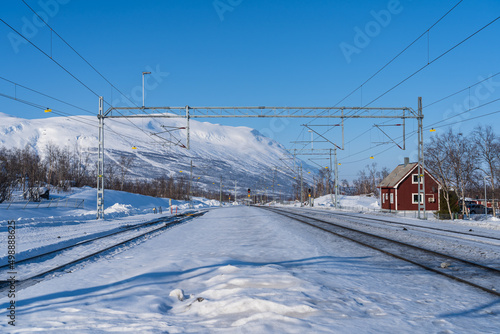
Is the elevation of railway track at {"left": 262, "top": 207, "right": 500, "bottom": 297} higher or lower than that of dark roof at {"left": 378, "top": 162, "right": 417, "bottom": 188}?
lower

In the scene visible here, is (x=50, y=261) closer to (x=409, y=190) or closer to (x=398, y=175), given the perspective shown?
(x=409, y=190)

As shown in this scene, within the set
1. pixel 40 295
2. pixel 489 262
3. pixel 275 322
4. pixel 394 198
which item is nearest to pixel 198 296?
pixel 275 322

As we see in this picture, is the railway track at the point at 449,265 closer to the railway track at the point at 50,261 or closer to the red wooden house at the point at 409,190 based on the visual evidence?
the railway track at the point at 50,261

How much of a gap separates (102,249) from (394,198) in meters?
57.7

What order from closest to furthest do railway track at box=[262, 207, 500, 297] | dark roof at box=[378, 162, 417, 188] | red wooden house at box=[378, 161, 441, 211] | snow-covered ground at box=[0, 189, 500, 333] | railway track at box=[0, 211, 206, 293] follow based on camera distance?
snow-covered ground at box=[0, 189, 500, 333] → railway track at box=[262, 207, 500, 297] → railway track at box=[0, 211, 206, 293] → dark roof at box=[378, 162, 417, 188] → red wooden house at box=[378, 161, 441, 211]

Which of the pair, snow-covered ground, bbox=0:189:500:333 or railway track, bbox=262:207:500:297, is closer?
snow-covered ground, bbox=0:189:500:333

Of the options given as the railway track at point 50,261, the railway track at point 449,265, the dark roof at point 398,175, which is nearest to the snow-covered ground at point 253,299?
the railway track at point 449,265

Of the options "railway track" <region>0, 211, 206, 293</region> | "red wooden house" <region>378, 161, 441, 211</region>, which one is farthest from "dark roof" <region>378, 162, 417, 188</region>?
"railway track" <region>0, 211, 206, 293</region>

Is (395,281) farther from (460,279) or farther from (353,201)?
(353,201)

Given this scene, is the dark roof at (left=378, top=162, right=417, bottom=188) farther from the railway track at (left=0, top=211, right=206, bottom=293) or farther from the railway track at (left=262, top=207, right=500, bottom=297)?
the railway track at (left=0, top=211, right=206, bottom=293)

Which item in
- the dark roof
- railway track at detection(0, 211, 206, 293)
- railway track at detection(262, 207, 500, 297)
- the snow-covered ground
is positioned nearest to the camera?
the snow-covered ground

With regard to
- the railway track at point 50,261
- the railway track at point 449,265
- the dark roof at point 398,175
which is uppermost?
the dark roof at point 398,175

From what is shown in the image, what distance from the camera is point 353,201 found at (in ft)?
322

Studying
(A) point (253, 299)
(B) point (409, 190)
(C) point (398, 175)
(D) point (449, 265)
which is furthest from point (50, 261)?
(C) point (398, 175)
